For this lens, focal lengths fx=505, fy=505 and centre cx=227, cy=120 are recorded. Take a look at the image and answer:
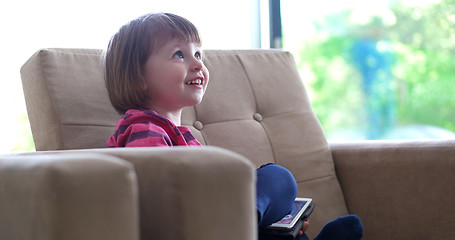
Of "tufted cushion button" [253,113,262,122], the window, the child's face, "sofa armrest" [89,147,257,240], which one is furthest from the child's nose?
the window

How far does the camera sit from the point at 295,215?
114 cm

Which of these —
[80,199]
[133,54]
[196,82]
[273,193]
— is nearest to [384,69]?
[196,82]

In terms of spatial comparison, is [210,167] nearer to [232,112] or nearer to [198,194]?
[198,194]

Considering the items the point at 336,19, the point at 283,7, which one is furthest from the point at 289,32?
the point at 283,7

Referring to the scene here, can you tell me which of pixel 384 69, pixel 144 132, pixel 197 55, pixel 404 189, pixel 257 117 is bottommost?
pixel 384 69

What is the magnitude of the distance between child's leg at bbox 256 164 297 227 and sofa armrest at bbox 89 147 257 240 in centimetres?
32

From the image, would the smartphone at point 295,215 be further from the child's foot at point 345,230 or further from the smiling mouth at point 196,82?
the smiling mouth at point 196,82

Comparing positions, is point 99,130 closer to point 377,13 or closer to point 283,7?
point 283,7

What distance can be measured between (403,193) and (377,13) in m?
3.97

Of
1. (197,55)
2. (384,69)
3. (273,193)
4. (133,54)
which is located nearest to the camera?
(273,193)

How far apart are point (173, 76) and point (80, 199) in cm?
75

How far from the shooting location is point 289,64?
1.75 m

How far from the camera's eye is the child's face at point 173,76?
1322mm

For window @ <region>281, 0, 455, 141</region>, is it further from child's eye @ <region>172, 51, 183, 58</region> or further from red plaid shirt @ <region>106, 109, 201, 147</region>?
red plaid shirt @ <region>106, 109, 201, 147</region>
